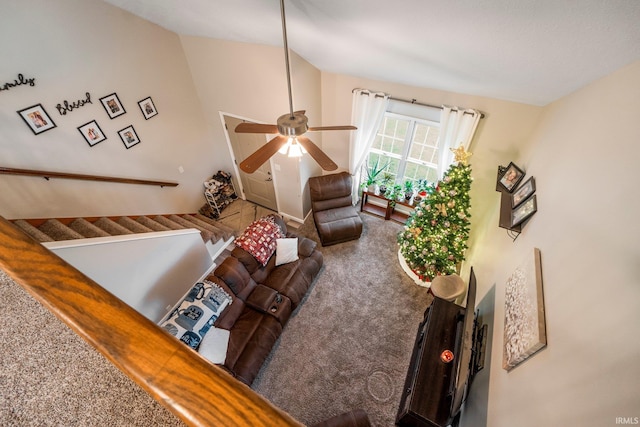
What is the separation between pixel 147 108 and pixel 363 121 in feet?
10.5

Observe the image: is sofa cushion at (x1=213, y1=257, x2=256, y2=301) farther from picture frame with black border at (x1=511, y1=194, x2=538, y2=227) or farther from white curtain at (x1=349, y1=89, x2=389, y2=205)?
picture frame with black border at (x1=511, y1=194, x2=538, y2=227)

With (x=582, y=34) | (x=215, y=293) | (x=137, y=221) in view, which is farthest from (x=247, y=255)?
(x=582, y=34)

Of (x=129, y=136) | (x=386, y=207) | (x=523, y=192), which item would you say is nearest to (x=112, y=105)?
(x=129, y=136)

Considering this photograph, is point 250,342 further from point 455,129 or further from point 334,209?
point 455,129

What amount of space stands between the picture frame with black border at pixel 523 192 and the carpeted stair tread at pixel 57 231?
441 cm

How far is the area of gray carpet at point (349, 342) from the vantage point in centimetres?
313

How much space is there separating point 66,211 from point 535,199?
16.6 ft

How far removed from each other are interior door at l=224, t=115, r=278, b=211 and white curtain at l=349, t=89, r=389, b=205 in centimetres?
149

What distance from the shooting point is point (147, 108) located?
402 centimetres

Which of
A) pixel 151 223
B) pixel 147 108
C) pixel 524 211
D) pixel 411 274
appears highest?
pixel 147 108

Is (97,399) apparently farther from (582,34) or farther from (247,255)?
(247,255)

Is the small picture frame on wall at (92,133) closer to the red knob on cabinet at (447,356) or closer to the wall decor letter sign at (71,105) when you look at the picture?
the wall decor letter sign at (71,105)

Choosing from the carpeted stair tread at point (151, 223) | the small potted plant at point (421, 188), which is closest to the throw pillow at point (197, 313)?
the carpeted stair tread at point (151, 223)

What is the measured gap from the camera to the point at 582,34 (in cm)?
134
